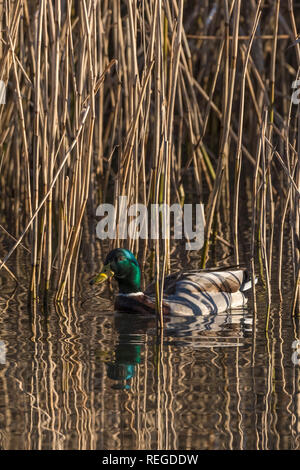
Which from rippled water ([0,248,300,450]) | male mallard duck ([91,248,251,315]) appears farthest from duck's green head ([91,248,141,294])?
rippled water ([0,248,300,450])

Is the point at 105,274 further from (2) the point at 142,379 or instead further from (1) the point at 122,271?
(2) the point at 142,379

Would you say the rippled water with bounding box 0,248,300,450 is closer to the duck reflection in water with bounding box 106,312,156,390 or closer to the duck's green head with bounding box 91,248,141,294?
the duck reflection in water with bounding box 106,312,156,390

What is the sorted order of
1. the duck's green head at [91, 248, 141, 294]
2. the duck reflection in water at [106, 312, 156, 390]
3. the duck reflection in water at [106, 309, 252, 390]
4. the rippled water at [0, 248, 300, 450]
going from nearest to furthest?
the rippled water at [0, 248, 300, 450] → the duck reflection in water at [106, 312, 156, 390] → the duck reflection in water at [106, 309, 252, 390] → the duck's green head at [91, 248, 141, 294]

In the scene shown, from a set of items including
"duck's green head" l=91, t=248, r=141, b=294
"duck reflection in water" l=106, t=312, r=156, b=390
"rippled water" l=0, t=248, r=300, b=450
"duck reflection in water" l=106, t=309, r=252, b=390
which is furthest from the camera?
"duck's green head" l=91, t=248, r=141, b=294

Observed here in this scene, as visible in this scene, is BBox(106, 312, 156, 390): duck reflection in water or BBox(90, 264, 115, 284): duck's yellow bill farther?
BBox(90, 264, 115, 284): duck's yellow bill

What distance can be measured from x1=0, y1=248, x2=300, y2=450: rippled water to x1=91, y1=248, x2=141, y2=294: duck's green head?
0.65ft

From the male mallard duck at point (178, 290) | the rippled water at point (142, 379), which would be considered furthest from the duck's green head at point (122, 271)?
the rippled water at point (142, 379)

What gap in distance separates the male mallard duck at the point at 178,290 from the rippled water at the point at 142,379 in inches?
4.7

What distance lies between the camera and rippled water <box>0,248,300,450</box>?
4195 mm

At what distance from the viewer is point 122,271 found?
259 inches

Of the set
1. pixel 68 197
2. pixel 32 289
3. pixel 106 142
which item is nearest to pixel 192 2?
pixel 106 142

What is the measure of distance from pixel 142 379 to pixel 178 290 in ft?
5.48
